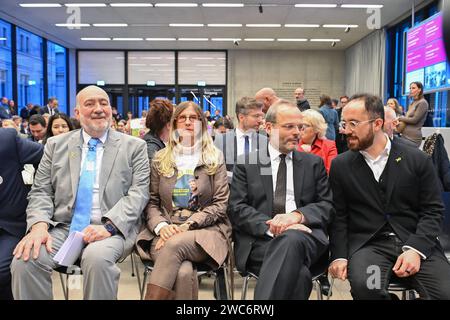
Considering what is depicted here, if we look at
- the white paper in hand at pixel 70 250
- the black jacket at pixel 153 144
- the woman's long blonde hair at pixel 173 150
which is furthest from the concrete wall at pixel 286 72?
the white paper in hand at pixel 70 250

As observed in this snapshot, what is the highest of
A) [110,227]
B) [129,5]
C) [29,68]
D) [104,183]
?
[129,5]

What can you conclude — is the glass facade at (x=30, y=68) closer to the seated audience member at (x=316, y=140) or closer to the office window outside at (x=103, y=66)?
the office window outside at (x=103, y=66)

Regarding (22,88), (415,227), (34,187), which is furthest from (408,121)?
(22,88)

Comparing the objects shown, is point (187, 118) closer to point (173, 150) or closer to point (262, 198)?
point (173, 150)

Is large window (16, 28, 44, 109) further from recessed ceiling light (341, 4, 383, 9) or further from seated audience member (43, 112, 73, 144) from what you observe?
seated audience member (43, 112, 73, 144)

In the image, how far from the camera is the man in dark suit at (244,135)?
3895 mm

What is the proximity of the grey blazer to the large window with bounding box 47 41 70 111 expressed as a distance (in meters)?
14.5

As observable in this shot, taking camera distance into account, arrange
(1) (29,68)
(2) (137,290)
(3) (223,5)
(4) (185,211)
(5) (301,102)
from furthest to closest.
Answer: (1) (29,68), (3) (223,5), (5) (301,102), (2) (137,290), (4) (185,211)

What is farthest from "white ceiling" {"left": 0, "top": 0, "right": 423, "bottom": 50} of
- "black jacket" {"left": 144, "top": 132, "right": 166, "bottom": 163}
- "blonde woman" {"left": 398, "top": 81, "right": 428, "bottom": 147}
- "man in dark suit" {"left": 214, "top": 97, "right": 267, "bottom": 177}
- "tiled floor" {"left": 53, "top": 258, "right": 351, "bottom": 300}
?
"tiled floor" {"left": 53, "top": 258, "right": 351, "bottom": 300}

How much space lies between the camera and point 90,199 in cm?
262

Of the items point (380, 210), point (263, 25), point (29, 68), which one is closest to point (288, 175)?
point (380, 210)

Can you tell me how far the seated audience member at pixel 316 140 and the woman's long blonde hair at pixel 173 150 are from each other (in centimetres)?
112

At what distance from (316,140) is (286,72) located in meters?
14.0

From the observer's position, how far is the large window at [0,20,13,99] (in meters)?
12.5
